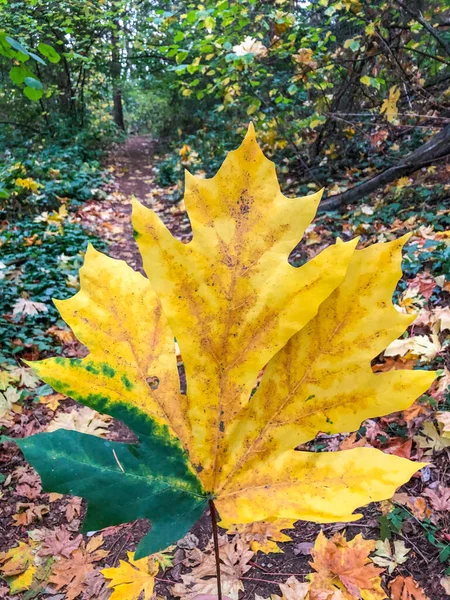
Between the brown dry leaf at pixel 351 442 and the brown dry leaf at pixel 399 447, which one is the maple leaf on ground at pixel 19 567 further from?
the brown dry leaf at pixel 399 447

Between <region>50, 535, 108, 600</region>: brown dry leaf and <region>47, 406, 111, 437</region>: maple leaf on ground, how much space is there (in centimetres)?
66

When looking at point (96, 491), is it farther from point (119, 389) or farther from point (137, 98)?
point (137, 98)

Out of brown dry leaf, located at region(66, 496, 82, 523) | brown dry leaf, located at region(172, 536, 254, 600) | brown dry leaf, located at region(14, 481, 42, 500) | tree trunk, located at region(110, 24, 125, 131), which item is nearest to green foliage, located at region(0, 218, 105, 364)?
brown dry leaf, located at region(14, 481, 42, 500)

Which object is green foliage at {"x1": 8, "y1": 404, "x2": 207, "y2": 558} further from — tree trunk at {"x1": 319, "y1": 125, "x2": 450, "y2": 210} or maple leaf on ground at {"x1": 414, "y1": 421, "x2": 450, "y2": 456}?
tree trunk at {"x1": 319, "y1": 125, "x2": 450, "y2": 210}

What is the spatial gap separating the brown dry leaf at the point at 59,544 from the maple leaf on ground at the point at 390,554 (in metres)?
1.46

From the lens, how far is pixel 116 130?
15.0 metres

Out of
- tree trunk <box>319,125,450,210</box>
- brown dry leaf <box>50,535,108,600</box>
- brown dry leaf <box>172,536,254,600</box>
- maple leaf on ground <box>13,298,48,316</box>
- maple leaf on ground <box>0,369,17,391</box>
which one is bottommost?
brown dry leaf <box>172,536,254,600</box>

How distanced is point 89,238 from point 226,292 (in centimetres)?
607

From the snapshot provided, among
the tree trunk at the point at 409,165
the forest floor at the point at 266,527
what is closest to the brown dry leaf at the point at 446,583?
the forest floor at the point at 266,527

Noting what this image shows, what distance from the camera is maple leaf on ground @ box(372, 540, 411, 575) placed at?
1705 mm

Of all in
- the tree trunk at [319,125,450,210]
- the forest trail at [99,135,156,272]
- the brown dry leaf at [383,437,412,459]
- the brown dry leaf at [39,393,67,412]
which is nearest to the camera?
the brown dry leaf at [383,437,412,459]

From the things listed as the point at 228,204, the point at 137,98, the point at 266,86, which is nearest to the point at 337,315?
the point at 228,204

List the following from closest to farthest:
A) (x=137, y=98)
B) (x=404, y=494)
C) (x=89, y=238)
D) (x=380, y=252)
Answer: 1. (x=380, y=252)
2. (x=404, y=494)
3. (x=89, y=238)
4. (x=137, y=98)

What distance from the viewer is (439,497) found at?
1848 millimetres
